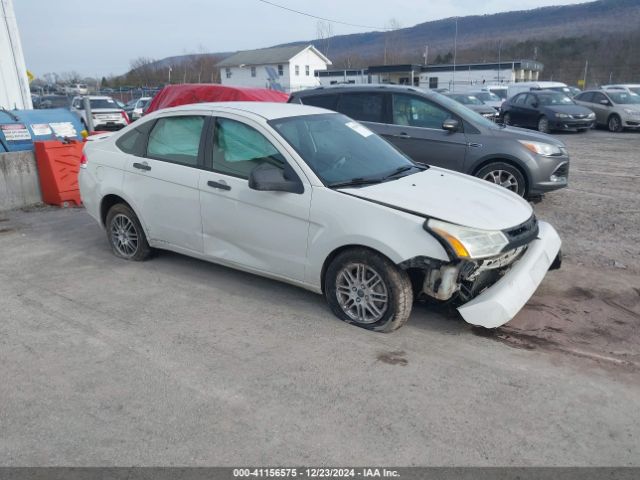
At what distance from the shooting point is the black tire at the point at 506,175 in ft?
26.1

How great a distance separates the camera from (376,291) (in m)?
4.16

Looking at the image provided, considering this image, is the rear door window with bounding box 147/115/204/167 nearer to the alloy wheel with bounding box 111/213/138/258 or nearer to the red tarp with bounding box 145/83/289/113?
the alloy wheel with bounding box 111/213/138/258

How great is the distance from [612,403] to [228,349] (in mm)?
2597

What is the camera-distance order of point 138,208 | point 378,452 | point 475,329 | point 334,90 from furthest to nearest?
point 334,90, point 138,208, point 475,329, point 378,452

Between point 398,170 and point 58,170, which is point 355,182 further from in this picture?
point 58,170

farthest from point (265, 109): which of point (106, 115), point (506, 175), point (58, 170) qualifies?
point (106, 115)

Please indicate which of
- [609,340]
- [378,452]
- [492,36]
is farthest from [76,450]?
[492,36]

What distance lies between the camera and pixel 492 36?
141375 millimetres

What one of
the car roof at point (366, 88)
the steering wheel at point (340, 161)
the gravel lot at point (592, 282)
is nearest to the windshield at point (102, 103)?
the car roof at point (366, 88)

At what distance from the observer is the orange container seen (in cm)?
856

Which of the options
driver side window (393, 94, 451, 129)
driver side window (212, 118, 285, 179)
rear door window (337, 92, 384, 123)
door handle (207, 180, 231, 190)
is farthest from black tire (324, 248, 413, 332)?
rear door window (337, 92, 384, 123)

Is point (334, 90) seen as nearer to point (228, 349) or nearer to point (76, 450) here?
point (228, 349)

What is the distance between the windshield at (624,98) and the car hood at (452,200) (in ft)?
60.7

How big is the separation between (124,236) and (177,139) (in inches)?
54.1
